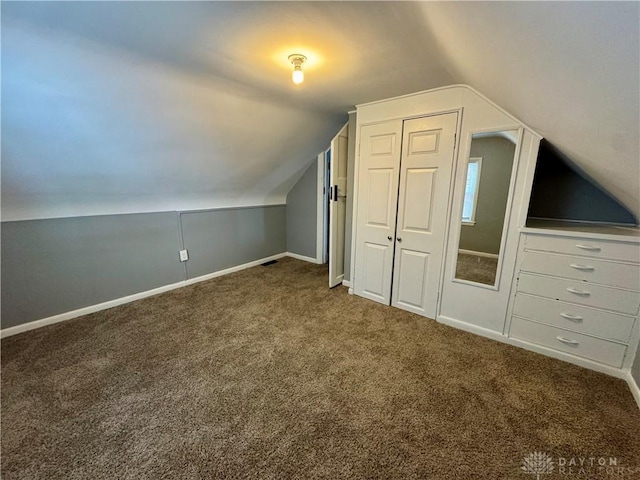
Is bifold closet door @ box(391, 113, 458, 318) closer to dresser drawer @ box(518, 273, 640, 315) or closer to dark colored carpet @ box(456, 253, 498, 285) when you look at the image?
dark colored carpet @ box(456, 253, 498, 285)

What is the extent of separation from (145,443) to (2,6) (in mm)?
2232

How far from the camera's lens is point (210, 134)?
8.49 ft

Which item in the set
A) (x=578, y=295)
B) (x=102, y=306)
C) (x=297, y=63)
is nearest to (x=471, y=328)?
(x=578, y=295)

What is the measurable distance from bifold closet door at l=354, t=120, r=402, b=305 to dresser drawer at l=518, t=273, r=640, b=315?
119cm

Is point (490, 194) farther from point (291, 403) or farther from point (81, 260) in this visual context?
point (81, 260)

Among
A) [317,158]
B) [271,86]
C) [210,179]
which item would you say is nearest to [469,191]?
[271,86]

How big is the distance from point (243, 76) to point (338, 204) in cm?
170

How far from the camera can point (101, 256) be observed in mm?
2729

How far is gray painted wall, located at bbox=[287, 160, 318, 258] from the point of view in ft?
14.1

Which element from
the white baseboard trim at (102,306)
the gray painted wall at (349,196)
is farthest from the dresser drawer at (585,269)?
the white baseboard trim at (102,306)

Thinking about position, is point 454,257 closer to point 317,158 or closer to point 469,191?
point 469,191

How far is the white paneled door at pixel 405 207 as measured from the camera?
2.40 m

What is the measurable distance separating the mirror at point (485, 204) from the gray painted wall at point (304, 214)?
2442mm

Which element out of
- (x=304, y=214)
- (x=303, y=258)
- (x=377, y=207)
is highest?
(x=377, y=207)
